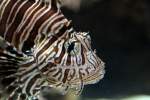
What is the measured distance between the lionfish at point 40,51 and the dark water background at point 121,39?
2440mm

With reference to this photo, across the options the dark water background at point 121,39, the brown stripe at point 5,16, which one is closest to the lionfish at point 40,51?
the brown stripe at point 5,16

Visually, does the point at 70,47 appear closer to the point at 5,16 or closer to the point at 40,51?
the point at 40,51

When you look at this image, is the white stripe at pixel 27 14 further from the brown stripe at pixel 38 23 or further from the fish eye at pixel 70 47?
the fish eye at pixel 70 47

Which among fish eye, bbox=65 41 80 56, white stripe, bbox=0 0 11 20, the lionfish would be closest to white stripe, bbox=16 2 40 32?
the lionfish

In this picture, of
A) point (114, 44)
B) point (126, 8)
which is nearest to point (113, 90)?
point (114, 44)

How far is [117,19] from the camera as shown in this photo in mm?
5145

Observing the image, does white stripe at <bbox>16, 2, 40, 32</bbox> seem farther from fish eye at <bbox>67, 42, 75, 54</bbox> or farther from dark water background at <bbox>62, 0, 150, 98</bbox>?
dark water background at <bbox>62, 0, 150, 98</bbox>

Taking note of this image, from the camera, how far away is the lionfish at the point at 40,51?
218cm

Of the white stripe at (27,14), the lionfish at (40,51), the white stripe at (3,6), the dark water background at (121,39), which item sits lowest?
the lionfish at (40,51)

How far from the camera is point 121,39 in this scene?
517 centimetres

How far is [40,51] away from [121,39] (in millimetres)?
3044

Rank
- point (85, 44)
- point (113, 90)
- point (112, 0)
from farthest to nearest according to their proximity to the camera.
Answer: point (112, 0) < point (113, 90) < point (85, 44)

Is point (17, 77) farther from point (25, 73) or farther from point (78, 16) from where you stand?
point (78, 16)

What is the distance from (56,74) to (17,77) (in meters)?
0.21
